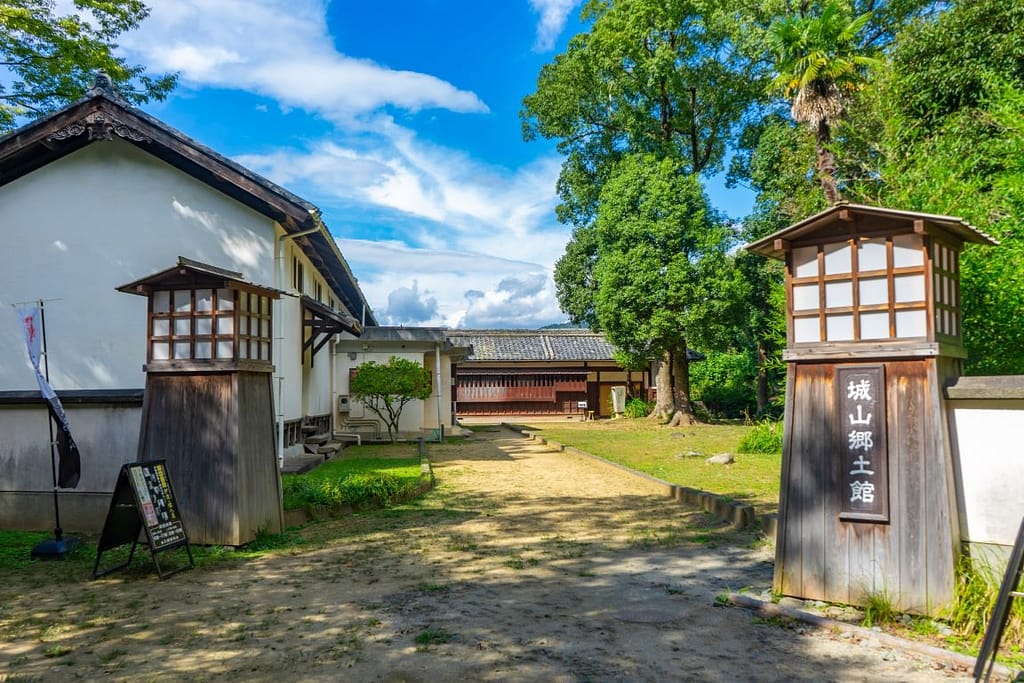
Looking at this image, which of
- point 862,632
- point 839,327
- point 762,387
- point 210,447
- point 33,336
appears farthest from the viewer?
point 762,387

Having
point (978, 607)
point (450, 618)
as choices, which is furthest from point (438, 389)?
point (978, 607)

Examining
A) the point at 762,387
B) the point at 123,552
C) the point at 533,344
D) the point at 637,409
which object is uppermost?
the point at 533,344

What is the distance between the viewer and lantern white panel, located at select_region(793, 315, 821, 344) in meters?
5.79

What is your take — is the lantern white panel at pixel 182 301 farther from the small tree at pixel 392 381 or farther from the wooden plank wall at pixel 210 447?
the small tree at pixel 392 381

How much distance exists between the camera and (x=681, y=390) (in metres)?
26.2

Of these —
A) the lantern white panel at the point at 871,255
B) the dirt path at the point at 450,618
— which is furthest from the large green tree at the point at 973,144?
the lantern white panel at the point at 871,255

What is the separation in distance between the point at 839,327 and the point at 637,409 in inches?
1018

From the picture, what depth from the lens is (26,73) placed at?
17438 mm

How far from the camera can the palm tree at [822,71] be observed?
52.0 ft

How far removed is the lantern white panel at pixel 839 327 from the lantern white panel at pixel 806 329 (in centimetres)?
8

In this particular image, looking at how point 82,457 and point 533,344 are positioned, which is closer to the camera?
point 82,457

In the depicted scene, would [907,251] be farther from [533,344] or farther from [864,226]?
[533,344]

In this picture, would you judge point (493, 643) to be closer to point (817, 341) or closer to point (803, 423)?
point (803, 423)

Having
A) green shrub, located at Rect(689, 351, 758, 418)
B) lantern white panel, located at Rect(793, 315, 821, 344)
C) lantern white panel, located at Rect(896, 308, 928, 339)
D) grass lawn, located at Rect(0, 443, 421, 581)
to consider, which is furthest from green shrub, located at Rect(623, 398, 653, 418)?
lantern white panel, located at Rect(896, 308, 928, 339)
